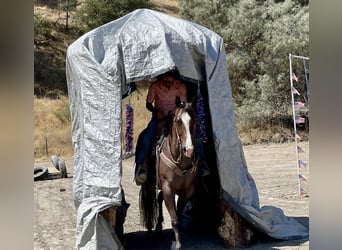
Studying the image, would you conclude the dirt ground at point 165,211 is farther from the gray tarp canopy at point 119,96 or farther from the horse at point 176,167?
the gray tarp canopy at point 119,96

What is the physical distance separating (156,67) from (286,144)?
491 inches

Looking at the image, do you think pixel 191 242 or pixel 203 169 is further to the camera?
pixel 191 242

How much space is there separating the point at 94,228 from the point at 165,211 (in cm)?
338

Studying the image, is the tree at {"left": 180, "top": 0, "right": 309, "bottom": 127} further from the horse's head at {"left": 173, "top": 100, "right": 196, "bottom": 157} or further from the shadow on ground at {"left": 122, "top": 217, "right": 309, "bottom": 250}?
the horse's head at {"left": 173, "top": 100, "right": 196, "bottom": 157}

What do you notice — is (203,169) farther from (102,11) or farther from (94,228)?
(102,11)

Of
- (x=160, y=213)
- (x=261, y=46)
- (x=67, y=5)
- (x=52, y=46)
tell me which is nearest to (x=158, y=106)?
(x=160, y=213)

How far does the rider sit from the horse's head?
0.54 m

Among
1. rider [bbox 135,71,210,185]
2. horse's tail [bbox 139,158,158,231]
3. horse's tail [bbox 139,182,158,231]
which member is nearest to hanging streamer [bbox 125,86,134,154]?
rider [bbox 135,71,210,185]

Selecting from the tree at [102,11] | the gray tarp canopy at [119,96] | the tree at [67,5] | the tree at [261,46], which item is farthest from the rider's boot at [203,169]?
the tree at [67,5]

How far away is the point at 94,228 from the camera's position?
5484 mm
